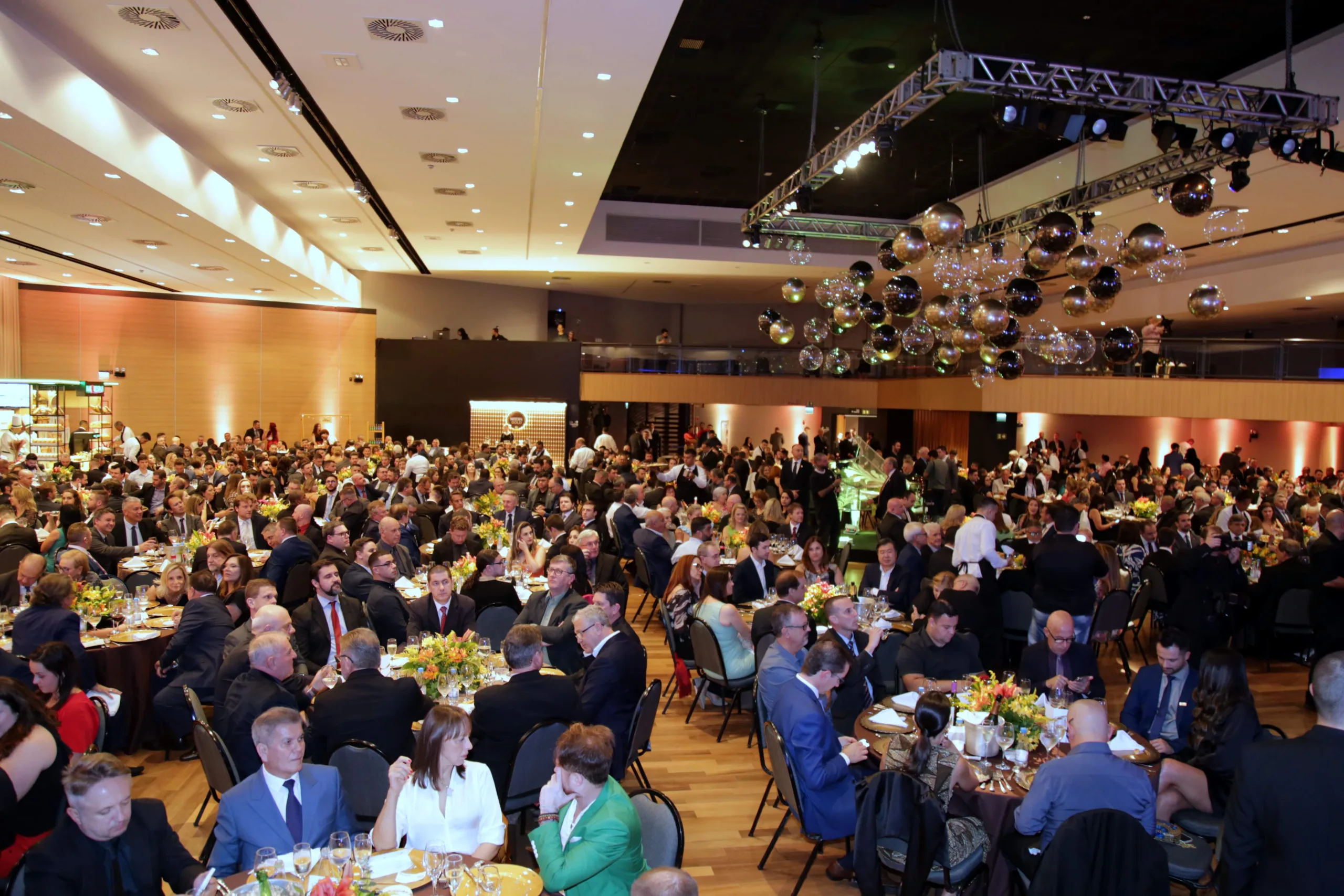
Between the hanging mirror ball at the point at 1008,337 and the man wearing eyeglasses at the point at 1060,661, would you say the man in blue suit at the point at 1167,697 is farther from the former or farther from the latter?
the hanging mirror ball at the point at 1008,337

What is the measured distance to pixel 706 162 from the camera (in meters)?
16.1

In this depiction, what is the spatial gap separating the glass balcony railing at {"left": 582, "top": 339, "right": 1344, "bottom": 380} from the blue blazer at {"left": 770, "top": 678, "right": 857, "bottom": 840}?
1624cm

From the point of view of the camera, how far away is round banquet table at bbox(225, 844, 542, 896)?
3135 millimetres

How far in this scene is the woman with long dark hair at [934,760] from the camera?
3895 millimetres

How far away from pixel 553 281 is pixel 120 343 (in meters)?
10.6

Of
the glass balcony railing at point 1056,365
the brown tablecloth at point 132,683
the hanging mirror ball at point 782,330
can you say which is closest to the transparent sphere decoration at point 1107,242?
the hanging mirror ball at point 782,330

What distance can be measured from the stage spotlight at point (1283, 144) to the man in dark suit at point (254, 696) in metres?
8.48

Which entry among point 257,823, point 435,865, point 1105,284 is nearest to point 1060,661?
point 435,865

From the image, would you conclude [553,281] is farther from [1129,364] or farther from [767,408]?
[1129,364]

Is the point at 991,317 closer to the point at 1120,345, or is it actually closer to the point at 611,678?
the point at 1120,345

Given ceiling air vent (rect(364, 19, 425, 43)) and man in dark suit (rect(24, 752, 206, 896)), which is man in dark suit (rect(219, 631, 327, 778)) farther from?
ceiling air vent (rect(364, 19, 425, 43))

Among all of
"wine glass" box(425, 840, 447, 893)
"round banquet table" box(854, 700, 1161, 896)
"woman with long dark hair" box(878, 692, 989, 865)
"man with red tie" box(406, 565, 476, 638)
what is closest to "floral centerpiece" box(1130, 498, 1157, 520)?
"round banquet table" box(854, 700, 1161, 896)

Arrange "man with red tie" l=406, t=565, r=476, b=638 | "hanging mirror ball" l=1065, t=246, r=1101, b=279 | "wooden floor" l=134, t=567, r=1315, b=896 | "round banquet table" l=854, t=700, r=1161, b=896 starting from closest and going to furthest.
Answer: "round banquet table" l=854, t=700, r=1161, b=896, "wooden floor" l=134, t=567, r=1315, b=896, "man with red tie" l=406, t=565, r=476, b=638, "hanging mirror ball" l=1065, t=246, r=1101, b=279

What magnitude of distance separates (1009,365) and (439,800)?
32.6 ft
